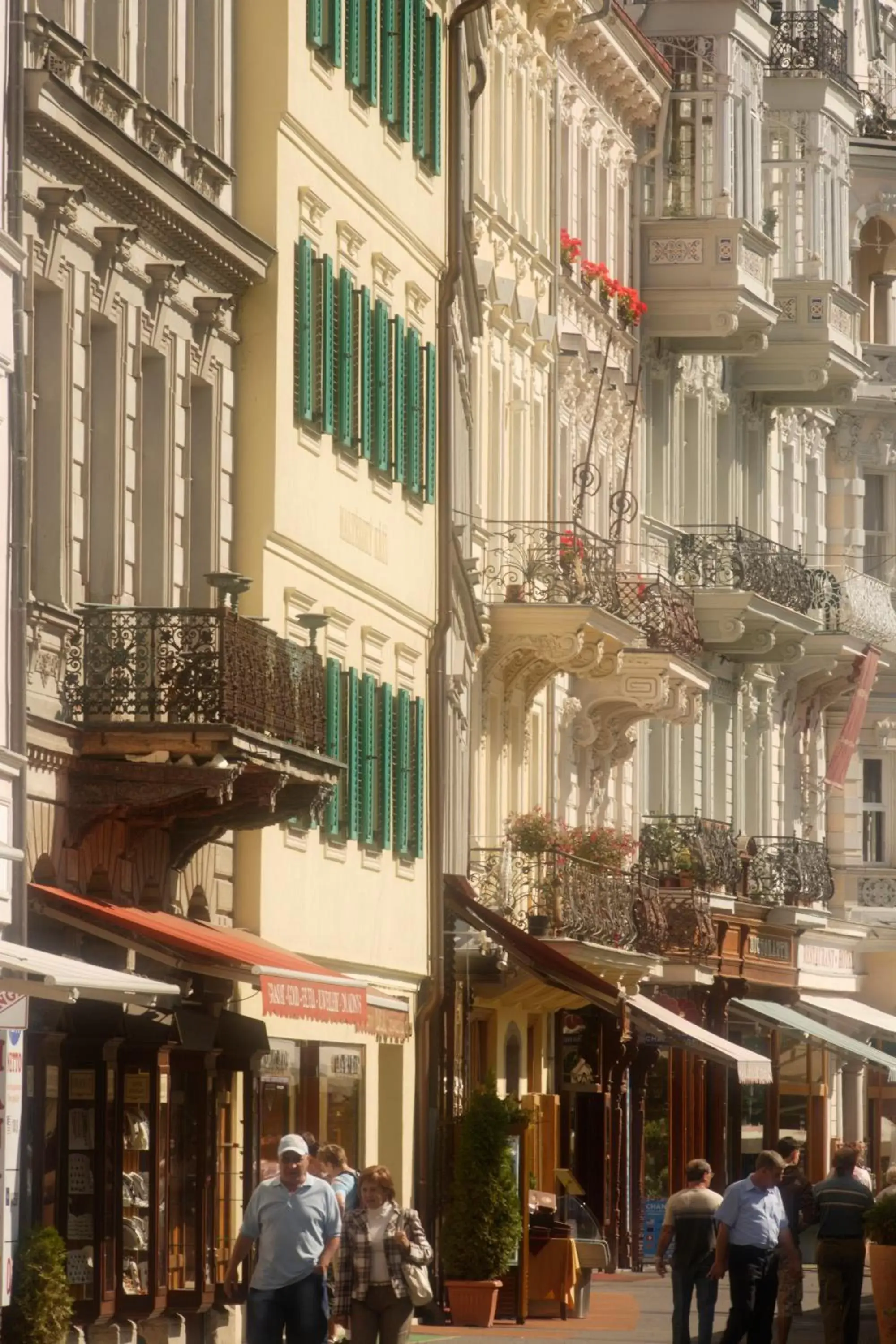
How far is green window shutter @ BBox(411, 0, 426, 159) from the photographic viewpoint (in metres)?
33.7

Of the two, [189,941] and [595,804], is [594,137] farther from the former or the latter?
[189,941]

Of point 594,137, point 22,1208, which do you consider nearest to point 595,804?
point 594,137

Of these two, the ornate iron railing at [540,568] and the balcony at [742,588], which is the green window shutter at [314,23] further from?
the balcony at [742,588]

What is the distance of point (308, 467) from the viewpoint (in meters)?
29.7

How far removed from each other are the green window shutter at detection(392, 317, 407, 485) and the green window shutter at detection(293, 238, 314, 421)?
3366 millimetres

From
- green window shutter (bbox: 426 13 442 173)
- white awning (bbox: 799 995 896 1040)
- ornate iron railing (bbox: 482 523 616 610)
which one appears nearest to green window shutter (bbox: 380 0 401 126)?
green window shutter (bbox: 426 13 442 173)

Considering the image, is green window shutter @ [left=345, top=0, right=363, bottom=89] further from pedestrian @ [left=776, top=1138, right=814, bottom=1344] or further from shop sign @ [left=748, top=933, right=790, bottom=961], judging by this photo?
shop sign @ [left=748, top=933, right=790, bottom=961]

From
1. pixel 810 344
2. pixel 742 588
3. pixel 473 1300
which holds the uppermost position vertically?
pixel 810 344

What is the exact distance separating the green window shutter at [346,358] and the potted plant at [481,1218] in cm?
577

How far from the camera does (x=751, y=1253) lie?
25859 mm

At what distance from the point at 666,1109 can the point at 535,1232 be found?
1490 centimetres

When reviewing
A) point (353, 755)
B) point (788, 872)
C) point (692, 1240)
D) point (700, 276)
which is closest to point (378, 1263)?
point (692, 1240)

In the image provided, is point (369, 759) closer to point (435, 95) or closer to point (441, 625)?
point (441, 625)

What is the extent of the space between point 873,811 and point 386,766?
28050mm
